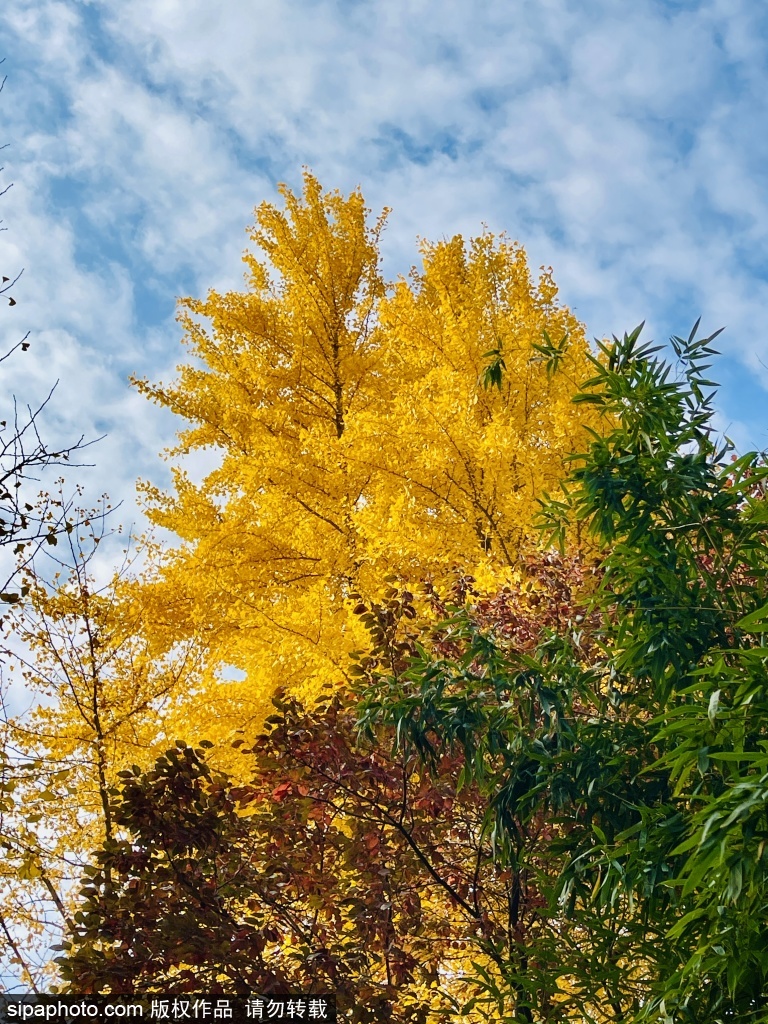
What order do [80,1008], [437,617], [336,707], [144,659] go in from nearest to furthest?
[80,1008] → [336,707] → [437,617] → [144,659]

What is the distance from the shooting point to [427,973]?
138 inches

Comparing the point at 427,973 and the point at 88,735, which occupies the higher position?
the point at 88,735

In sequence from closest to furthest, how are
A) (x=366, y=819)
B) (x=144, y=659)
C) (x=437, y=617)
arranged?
(x=366, y=819) < (x=437, y=617) < (x=144, y=659)

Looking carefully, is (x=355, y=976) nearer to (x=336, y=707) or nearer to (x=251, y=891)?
(x=251, y=891)

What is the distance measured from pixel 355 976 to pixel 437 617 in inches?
74.5

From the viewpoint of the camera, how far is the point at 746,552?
3584 millimetres

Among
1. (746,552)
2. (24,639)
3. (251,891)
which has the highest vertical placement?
(24,639)

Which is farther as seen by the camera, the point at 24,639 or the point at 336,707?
the point at 24,639

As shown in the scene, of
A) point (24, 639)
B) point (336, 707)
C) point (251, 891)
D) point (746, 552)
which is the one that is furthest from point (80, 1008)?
point (24, 639)

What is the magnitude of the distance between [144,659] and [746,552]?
572 cm

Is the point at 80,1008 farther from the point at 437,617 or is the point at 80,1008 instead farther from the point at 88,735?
the point at 88,735

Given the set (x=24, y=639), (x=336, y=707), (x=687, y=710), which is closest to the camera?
(x=687, y=710)

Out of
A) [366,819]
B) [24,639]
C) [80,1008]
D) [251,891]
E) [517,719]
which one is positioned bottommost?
[80,1008]

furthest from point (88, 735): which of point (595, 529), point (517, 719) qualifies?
point (595, 529)
